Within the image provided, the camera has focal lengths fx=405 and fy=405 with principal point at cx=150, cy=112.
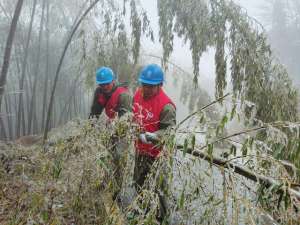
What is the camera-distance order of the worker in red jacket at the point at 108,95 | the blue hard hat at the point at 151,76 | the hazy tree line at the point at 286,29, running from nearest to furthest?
the blue hard hat at the point at 151,76
the worker in red jacket at the point at 108,95
the hazy tree line at the point at 286,29

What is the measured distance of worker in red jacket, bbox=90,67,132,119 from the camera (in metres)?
3.84

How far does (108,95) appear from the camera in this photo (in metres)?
4.01

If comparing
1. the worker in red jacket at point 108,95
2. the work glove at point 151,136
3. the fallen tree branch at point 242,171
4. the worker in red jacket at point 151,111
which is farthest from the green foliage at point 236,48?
the fallen tree branch at point 242,171

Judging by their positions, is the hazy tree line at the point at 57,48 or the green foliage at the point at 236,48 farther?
the hazy tree line at the point at 57,48

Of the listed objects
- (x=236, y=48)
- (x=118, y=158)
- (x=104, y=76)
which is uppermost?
(x=236, y=48)

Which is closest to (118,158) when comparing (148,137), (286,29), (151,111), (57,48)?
(148,137)

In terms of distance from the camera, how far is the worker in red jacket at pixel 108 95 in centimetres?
384

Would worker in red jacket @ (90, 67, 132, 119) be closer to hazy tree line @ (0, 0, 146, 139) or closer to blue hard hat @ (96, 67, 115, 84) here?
blue hard hat @ (96, 67, 115, 84)

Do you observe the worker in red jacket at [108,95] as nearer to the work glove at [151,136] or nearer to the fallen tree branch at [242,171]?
the work glove at [151,136]

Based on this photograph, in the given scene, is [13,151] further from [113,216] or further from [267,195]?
[267,195]

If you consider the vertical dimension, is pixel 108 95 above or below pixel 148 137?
above

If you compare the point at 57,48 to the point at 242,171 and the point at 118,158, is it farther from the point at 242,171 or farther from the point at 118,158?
the point at 242,171

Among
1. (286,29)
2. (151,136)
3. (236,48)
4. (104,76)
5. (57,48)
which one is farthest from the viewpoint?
(286,29)

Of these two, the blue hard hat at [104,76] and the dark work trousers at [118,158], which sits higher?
the blue hard hat at [104,76]
